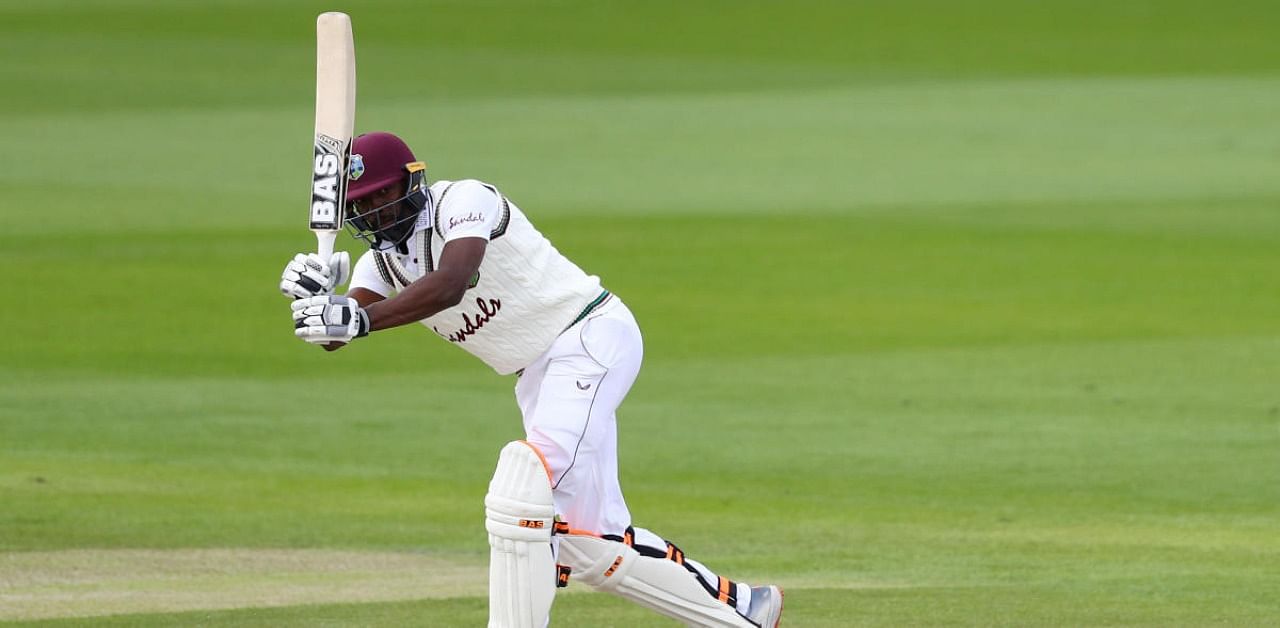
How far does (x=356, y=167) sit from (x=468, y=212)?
0.37 meters

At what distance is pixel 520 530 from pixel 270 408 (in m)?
→ 6.34

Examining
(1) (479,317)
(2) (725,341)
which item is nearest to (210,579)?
(1) (479,317)

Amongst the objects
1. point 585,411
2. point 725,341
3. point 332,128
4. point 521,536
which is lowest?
point 521,536

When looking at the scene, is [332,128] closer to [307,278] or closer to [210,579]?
[307,278]

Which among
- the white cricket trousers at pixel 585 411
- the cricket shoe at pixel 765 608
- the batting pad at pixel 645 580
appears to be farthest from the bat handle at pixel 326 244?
the cricket shoe at pixel 765 608

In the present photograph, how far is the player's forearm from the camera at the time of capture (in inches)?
239

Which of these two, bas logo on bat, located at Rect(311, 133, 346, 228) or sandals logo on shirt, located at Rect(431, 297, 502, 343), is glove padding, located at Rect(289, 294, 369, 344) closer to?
bas logo on bat, located at Rect(311, 133, 346, 228)

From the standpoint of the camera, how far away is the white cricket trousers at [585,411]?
637cm

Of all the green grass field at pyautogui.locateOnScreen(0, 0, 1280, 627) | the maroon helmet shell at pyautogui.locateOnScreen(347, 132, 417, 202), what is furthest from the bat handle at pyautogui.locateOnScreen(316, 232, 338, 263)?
the green grass field at pyautogui.locateOnScreen(0, 0, 1280, 627)

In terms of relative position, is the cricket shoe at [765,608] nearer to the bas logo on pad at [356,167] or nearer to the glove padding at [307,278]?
the glove padding at [307,278]

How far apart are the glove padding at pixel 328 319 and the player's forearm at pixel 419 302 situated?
8 centimetres

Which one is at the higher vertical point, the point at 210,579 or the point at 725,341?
the point at 725,341

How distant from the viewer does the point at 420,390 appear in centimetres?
1282

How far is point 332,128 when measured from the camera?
252 inches
